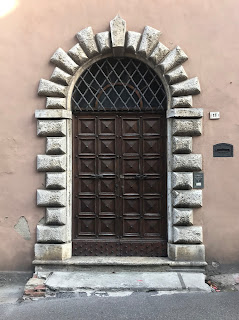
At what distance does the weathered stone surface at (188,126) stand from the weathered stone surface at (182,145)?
8 cm

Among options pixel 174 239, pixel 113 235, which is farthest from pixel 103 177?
pixel 174 239

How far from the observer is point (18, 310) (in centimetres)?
422

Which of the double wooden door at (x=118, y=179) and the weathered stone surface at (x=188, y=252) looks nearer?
the weathered stone surface at (x=188, y=252)

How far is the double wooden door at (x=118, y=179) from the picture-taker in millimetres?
5477

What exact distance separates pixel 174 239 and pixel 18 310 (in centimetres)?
241

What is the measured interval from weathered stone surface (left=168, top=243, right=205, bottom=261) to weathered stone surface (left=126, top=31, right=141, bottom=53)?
311 centimetres

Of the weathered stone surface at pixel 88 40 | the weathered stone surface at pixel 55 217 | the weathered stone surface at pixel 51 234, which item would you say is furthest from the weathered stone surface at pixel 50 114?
the weathered stone surface at pixel 51 234

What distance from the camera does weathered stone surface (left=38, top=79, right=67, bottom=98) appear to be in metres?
5.29

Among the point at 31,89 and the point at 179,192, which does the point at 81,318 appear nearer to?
the point at 179,192

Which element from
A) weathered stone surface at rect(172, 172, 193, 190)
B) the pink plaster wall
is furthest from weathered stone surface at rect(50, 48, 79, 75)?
weathered stone surface at rect(172, 172, 193, 190)

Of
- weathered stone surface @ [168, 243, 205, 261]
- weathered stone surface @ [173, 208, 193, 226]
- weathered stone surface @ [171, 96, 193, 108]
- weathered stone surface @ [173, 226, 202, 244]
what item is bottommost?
weathered stone surface @ [168, 243, 205, 261]

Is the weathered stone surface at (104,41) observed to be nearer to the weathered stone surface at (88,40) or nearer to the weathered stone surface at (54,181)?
the weathered stone surface at (88,40)

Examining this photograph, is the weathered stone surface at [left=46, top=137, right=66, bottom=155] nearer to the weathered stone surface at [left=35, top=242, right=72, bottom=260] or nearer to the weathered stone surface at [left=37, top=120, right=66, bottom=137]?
the weathered stone surface at [left=37, top=120, right=66, bottom=137]

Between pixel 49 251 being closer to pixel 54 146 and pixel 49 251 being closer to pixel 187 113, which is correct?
pixel 54 146
